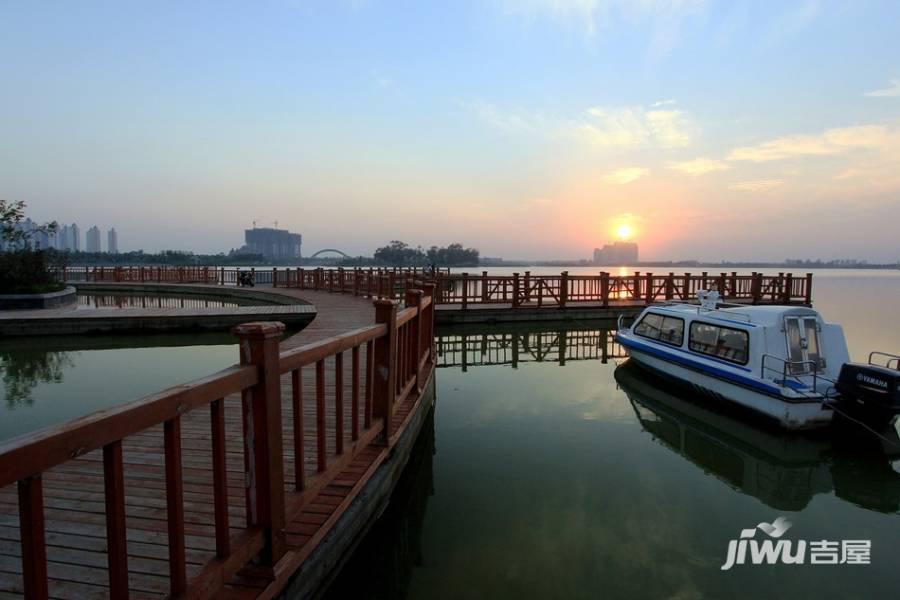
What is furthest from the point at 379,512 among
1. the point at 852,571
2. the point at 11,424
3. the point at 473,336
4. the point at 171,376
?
the point at 473,336

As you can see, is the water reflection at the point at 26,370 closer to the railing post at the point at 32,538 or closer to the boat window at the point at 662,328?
the railing post at the point at 32,538

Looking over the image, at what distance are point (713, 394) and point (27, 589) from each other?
8.41 m

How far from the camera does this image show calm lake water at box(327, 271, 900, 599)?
360cm

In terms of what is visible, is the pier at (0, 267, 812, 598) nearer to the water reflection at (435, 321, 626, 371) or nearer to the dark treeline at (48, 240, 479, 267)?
the water reflection at (435, 321, 626, 371)

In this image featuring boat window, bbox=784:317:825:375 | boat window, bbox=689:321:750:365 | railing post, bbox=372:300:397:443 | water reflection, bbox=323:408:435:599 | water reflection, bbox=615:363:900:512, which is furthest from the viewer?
boat window, bbox=689:321:750:365

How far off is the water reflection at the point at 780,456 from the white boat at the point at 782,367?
30 cm

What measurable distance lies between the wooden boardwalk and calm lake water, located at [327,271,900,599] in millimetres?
665

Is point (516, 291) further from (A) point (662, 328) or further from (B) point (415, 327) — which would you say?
(B) point (415, 327)

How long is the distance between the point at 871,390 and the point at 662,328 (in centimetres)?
373

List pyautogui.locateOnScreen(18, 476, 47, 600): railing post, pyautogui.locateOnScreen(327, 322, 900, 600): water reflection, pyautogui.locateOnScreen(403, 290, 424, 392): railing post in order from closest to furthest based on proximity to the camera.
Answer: pyautogui.locateOnScreen(18, 476, 47, 600): railing post, pyautogui.locateOnScreen(327, 322, 900, 600): water reflection, pyautogui.locateOnScreen(403, 290, 424, 392): railing post

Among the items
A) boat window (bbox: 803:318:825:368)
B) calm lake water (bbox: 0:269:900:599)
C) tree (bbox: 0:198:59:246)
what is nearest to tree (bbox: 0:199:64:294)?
tree (bbox: 0:198:59:246)

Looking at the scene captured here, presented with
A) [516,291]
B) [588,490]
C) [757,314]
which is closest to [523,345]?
[516,291]

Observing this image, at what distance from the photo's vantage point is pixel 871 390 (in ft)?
20.0

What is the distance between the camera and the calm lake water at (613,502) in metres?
3.60
